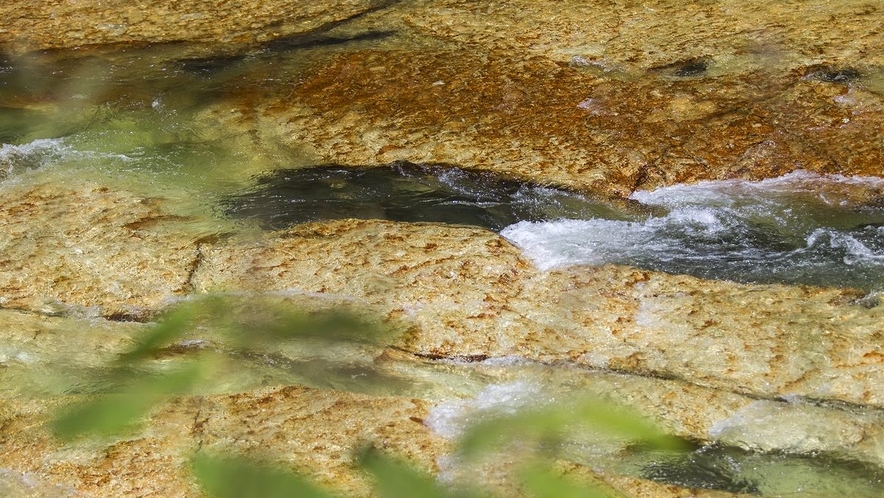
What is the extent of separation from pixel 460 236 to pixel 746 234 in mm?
Answer: 1125

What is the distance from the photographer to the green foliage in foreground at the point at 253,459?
2.76 m

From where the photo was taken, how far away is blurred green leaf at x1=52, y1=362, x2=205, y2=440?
2.98 m

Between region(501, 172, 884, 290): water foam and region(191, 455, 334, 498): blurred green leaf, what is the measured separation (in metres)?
1.23

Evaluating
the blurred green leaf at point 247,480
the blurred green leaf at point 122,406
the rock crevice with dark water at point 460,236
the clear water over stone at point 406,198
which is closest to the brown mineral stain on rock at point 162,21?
the rock crevice with dark water at point 460,236

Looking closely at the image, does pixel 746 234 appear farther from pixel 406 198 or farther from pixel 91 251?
pixel 91 251

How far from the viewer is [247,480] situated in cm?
279

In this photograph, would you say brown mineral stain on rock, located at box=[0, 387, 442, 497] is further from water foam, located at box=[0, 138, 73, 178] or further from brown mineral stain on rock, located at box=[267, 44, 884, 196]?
water foam, located at box=[0, 138, 73, 178]

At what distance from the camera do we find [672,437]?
2.87 meters

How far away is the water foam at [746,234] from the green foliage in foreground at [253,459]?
0.76 metres

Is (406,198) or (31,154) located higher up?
(31,154)

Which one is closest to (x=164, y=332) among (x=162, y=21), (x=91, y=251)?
(x=91, y=251)

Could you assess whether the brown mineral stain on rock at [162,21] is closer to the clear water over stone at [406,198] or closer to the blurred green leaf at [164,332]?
the clear water over stone at [406,198]

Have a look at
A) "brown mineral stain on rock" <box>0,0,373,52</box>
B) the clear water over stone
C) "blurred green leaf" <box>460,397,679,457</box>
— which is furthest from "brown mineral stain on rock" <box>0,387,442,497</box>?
"brown mineral stain on rock" <box>0,0,373,52</box>

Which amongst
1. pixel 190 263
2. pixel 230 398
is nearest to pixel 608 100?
pixel 190 263
